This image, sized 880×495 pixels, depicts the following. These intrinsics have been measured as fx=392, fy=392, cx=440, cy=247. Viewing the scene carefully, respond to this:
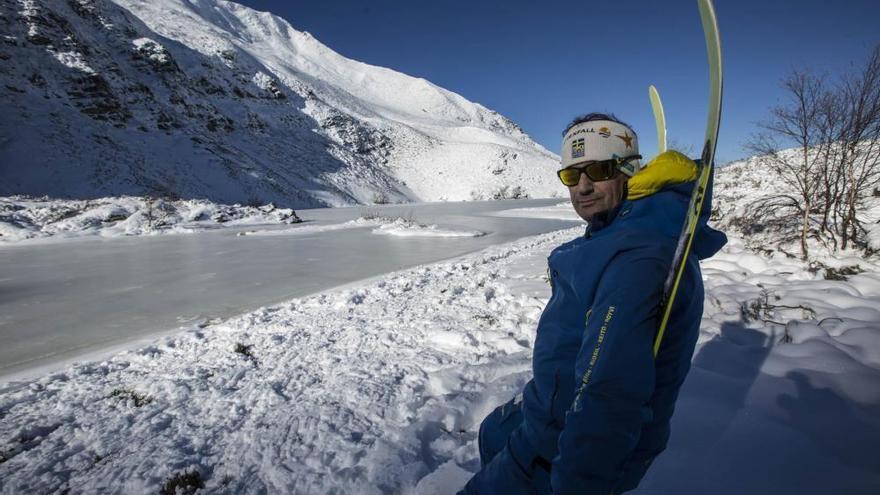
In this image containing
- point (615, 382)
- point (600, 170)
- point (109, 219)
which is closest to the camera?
point (615, 382)

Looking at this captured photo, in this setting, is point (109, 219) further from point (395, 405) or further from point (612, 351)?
point (612, 351)

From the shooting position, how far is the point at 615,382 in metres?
1.03

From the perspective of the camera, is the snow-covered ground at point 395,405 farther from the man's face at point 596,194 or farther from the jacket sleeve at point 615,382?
the man's face at point 596,194

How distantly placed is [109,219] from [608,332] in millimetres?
25951

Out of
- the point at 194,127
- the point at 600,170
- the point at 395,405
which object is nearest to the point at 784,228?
the point at 395,405

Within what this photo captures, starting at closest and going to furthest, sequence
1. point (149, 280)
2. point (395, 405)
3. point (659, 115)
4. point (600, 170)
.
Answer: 1. point (600, 170)
2. point (659, 115)
3. point (395, 405)
4. point (149, 280)

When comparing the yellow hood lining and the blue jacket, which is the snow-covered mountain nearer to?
the blue jacket

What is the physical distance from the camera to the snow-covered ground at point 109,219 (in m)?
17.8

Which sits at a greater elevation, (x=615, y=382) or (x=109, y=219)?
(x=615, y=382)

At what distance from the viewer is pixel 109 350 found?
458 cm

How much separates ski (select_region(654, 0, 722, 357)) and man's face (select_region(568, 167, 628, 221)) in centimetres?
29

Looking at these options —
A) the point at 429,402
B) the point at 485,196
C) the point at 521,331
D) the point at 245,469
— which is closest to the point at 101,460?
the point at 245,469

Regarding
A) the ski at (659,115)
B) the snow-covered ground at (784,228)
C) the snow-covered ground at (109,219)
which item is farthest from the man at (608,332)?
the snow-covered ground at (109,219)

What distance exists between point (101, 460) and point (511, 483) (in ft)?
9.65
